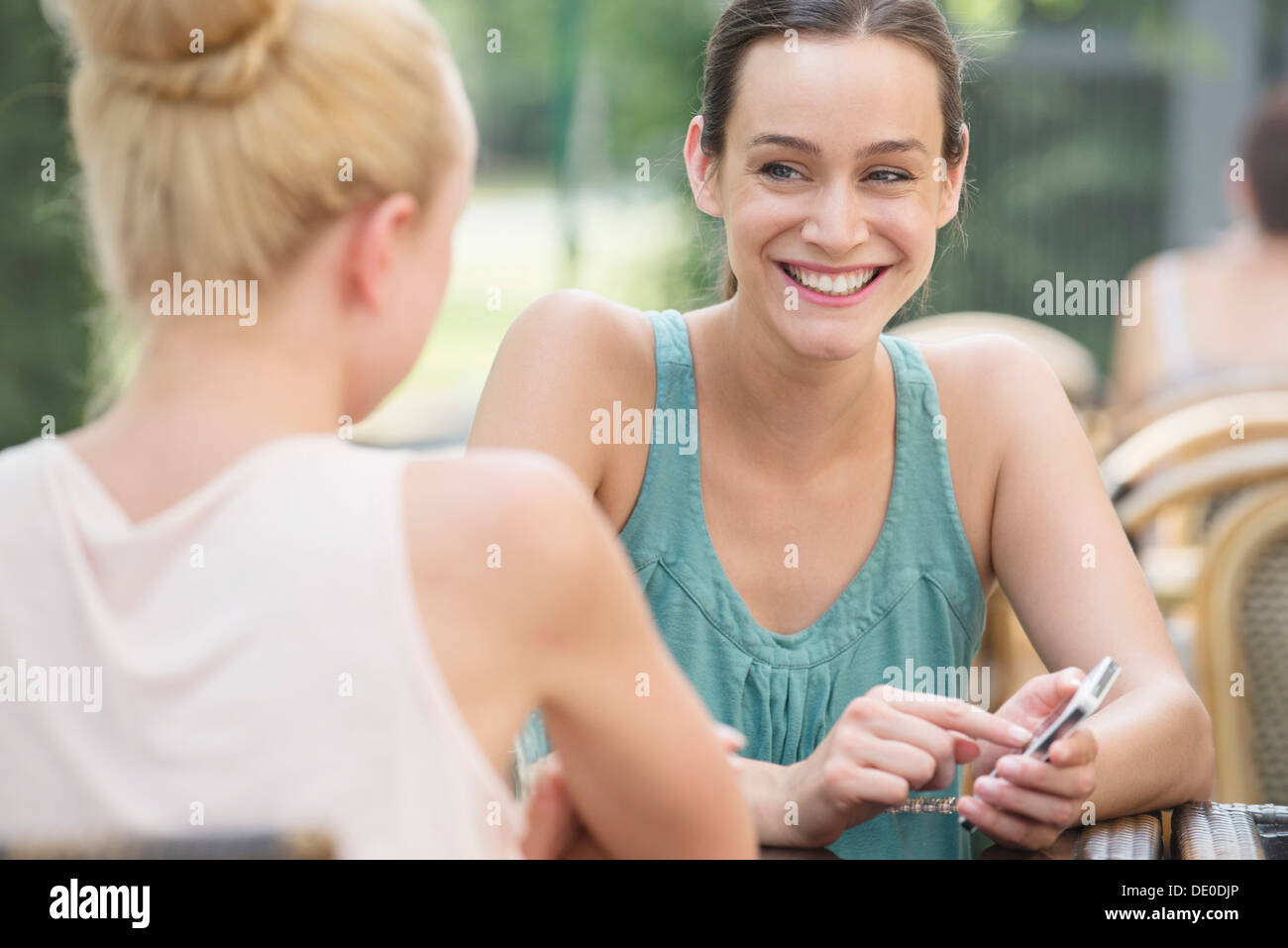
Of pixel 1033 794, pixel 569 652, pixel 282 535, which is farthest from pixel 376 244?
pixel 1033 794

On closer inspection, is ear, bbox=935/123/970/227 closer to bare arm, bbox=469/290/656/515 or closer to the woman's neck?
bare arm, bbox=469/290/656/515

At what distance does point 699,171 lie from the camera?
2188mm

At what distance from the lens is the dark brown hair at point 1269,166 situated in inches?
169

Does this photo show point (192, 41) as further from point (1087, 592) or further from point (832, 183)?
point (1087, 592)

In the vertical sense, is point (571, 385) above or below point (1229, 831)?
above

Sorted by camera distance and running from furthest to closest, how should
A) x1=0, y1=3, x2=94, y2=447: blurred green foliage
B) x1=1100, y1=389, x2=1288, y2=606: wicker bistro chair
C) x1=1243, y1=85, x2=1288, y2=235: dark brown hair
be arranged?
x1=0, y1=3, x2=94, y2=447: blurred green foliage < x1=1243, y1=85, x2=1288, y2=235: dark brown hair < x1=1100, y1=389, x2=1288, y2=606: wicker bistro chair

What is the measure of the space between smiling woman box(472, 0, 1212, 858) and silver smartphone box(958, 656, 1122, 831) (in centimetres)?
26

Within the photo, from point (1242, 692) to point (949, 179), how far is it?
93cm

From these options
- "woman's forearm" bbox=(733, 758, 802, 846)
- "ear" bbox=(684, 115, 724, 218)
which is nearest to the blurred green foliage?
"ear" bbox=(684, 115, 724, 218)

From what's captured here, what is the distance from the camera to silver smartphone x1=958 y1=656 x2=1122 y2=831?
142 cm

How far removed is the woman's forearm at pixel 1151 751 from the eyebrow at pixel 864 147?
78 centimetres

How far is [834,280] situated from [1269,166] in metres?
2.92

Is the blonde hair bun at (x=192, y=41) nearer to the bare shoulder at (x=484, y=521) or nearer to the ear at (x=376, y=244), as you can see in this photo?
the ear at (x=376, y=244)

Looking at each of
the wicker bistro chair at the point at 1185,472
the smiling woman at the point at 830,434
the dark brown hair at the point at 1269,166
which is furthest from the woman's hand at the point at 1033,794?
the dark brown hair at the point at 1269,166
